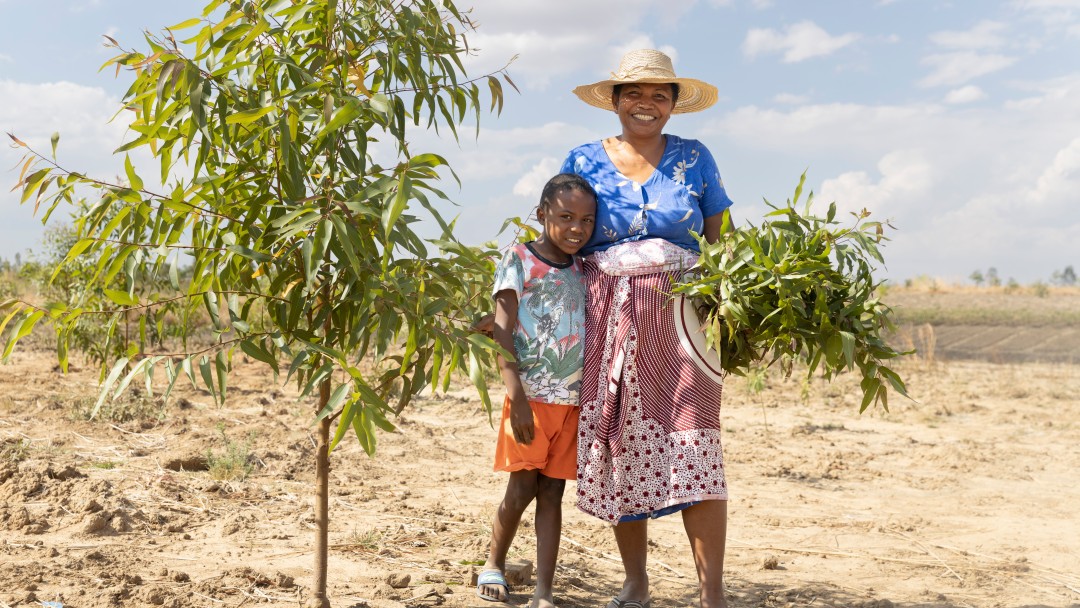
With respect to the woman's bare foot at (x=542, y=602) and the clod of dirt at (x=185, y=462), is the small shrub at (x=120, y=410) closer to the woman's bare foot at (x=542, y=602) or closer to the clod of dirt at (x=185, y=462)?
the clod of dirt at (x=185, y=462)

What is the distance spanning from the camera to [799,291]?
113 inches

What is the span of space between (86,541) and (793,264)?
3.09 m

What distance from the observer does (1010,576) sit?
4297 millimetres

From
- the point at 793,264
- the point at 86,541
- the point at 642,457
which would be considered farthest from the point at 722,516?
the point at 86,541

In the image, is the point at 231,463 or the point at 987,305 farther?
the point at 987,305

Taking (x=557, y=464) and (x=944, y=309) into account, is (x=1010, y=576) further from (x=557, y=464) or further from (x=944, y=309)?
(x=944, y=309)

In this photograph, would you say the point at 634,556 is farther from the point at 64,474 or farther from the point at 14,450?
the point at 14,450

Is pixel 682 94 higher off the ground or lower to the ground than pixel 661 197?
higher

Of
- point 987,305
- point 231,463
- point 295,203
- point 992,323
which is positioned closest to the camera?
point 295,203

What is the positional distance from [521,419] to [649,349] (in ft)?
1.57

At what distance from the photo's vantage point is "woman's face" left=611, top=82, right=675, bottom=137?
10.5 ft

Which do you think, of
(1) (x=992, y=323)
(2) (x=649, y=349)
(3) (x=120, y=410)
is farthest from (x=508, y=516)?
(1) (x=992, y=323)

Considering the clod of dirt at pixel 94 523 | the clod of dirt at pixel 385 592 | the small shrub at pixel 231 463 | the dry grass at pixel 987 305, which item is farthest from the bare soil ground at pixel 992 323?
the clod of dirt at pixel 94 523

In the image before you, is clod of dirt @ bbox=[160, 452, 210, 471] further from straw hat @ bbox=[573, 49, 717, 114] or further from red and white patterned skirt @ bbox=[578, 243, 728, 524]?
straw hat @ bbox=[573, 49, 717, 114]
